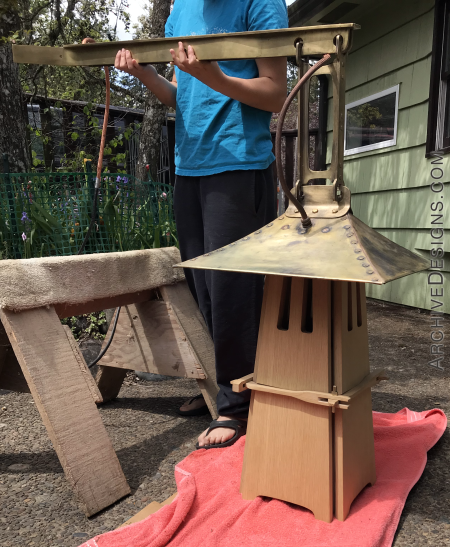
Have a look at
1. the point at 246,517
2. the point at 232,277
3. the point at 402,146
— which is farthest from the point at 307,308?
the point at 402,146

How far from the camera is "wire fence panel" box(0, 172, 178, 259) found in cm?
282

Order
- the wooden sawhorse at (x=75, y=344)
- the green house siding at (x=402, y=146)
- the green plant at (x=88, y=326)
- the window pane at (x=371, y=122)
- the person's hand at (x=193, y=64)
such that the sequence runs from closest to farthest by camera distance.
→ the person's hand at (x=193, y=64), the wooden sawhorse at (x=75, y=344), the green plant at (x=88, y=326), the green house siding at (x=402, y=146), the window pane at (x=371, y=122)

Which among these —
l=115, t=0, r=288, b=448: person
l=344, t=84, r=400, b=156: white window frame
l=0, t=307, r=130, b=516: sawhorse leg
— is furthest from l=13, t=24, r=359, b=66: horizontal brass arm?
l=344, t=84, r=400, b=156: white window frame

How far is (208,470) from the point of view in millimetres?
1646

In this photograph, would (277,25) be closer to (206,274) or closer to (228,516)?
(206,274)

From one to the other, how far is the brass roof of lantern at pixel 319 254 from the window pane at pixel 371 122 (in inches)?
156

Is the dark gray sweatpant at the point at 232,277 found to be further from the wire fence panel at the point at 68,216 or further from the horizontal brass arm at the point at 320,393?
the wire fence panel at the point at 68,216

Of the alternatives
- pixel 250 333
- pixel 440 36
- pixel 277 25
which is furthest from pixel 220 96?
pixel 440 36

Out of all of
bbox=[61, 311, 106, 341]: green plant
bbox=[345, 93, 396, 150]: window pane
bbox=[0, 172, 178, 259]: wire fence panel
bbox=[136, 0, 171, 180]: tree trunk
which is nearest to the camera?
bbox=[0, 172, 178, 259]: wire fence panel

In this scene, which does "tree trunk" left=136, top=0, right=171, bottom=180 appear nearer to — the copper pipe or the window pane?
the window pane

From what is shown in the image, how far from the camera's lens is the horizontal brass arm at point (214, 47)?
126 centimetres

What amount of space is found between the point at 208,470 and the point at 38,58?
148 cm

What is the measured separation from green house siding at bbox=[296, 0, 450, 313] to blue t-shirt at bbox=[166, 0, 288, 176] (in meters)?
2.91

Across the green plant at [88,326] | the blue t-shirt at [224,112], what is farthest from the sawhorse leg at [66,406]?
the green plant at [88,326]
